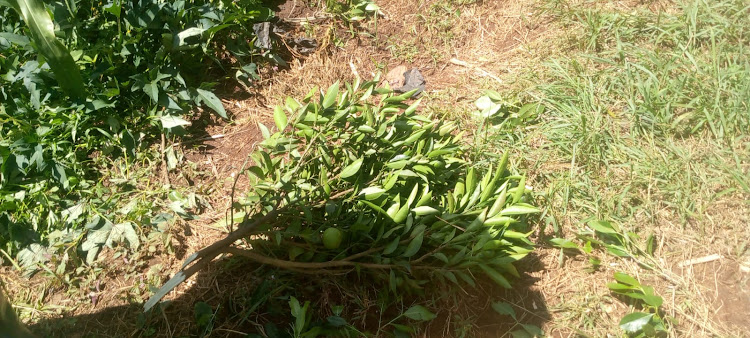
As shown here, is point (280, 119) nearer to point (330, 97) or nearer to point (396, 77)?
point (330, 97)

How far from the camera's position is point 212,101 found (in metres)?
3.27

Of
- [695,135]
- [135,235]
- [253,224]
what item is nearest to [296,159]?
[253,224]

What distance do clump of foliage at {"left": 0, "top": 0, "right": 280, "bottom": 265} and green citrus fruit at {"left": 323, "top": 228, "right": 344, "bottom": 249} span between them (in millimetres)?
941

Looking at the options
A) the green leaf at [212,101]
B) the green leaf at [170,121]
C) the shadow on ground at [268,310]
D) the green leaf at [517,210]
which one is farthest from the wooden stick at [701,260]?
the green leaf at [170,121]

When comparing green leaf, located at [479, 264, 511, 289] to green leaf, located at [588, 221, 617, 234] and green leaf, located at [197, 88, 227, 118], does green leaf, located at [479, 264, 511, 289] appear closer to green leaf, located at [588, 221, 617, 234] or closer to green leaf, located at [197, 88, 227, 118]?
green leaf, located at [588, 221, 617, 234]

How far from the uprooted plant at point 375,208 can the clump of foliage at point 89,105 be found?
744 mm

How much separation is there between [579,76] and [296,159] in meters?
1.81

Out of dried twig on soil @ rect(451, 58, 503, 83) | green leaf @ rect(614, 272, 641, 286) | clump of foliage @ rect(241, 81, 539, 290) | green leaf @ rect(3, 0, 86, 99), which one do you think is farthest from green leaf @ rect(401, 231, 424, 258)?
dried twig on soil @ rect(451, 58, 503, 83)

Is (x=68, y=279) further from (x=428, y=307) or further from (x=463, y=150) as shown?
(x=463, y=150)

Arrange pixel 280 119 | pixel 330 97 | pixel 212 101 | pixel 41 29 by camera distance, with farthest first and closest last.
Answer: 1. pixel 212 101
2. pixel 280 119
3. pixel 330 97
4. pixel 41 29

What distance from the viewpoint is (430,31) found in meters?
3.92

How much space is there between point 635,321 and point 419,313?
89 cm

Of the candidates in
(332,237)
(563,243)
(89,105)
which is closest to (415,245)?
(332,237)

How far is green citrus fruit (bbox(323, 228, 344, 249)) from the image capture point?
2398 mm
